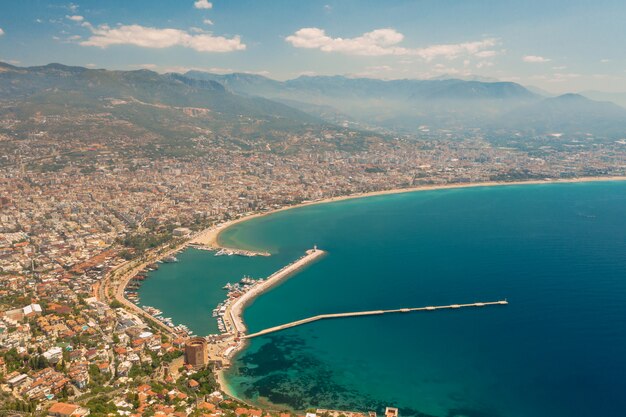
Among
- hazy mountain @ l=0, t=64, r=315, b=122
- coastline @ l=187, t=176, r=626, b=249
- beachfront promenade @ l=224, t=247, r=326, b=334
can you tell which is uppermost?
hazy mountain @ l=0, t=64, r=315, b=122

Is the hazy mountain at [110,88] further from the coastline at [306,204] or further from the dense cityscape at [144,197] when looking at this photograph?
the coastline at [306,204]

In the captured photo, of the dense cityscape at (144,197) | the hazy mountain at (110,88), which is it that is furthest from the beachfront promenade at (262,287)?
the hazy mountain at (110,88)

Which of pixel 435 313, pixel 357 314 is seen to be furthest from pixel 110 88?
pixel 435 313

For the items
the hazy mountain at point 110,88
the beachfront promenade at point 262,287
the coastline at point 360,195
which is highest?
the hazy mountain at point 110,88

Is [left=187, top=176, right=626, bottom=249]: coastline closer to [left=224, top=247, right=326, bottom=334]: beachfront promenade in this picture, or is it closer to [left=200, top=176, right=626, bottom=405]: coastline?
[left=200, top=176, right=626, bottom=405]: coastline

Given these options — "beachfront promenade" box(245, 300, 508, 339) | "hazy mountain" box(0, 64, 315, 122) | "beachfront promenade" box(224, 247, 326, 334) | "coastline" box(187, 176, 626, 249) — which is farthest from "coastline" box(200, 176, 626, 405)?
"hazy mountain" box(0, 64, 315, 122)

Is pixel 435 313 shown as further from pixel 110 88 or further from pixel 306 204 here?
pixel 110 88
